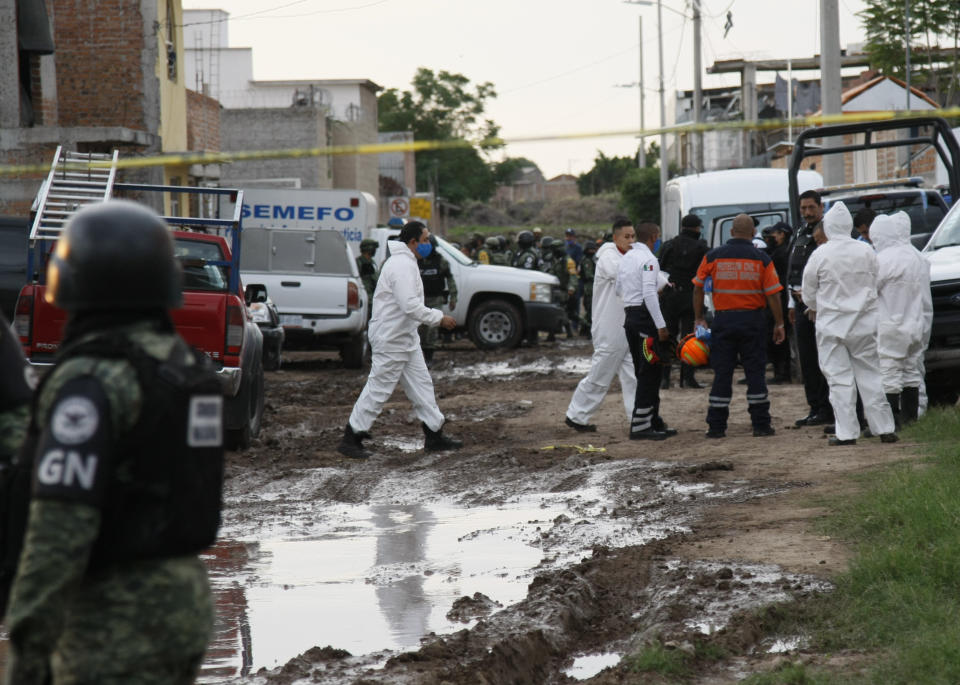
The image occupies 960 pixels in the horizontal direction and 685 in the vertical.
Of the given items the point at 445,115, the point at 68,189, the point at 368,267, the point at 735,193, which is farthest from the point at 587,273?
the point at 445,115

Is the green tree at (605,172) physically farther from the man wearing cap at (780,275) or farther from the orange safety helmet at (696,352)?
the orange safety helmet at (696,352)

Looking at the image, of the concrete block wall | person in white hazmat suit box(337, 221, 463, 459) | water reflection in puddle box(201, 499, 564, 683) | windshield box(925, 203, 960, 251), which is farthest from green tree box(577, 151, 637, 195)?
water reflection in puddle box(201, 499, 564, 683)

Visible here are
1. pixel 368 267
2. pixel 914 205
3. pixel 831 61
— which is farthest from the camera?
pixel 831 61

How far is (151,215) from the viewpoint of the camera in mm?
2834

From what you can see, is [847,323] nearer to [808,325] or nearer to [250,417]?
[808,325]

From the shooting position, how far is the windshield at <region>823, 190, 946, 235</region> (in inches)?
623

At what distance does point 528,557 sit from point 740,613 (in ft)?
5.42

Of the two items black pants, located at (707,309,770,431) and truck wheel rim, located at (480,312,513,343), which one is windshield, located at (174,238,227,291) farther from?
truck wheel rim, located at (480,312,513,343)

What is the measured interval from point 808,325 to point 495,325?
11.8 m

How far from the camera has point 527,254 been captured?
82.8 ft

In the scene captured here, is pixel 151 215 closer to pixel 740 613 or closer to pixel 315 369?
pixel 740 613

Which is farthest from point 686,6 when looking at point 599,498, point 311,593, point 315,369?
point 311,593

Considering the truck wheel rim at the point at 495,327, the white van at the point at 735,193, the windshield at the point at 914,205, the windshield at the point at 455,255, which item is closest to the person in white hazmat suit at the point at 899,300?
the windshield at the point at 914,205

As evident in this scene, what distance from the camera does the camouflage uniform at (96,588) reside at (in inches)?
102
